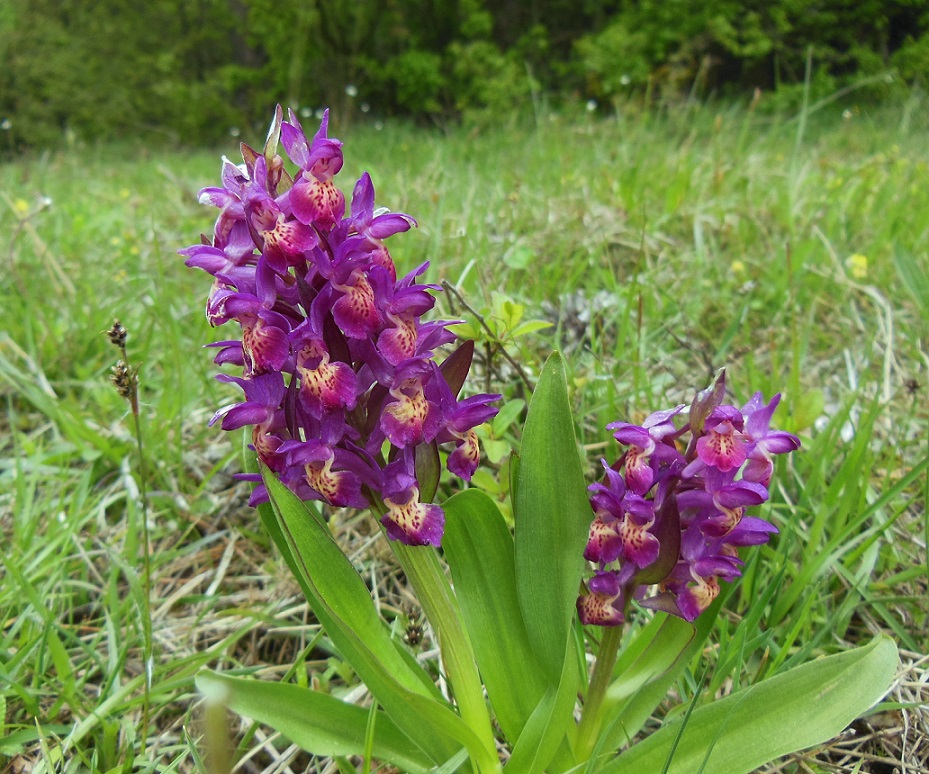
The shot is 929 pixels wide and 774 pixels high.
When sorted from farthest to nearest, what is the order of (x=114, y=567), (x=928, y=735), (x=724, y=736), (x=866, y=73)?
(x=866, y=73) → (x=114, y=567) → (x=928, y=735) → (x=724, y=736)

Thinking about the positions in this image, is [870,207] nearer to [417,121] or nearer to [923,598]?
[923,598]

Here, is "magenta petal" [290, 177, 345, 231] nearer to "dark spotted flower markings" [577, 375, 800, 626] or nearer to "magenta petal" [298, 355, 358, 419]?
"magenta petal" [298, 355, 358, 419]

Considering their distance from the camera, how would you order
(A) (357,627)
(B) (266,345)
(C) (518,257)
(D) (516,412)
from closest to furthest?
(B) (266,345) → (A) (357,627) → (D) (516,412) → (C) (518,257)

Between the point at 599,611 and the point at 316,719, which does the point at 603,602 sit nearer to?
the point at 599,611

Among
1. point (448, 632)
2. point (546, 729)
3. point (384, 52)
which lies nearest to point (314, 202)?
point (448, 632)

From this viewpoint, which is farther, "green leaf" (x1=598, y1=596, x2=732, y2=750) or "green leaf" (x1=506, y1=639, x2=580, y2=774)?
"green leaf" (x1=598, y1=596, x2=732, y2=750)

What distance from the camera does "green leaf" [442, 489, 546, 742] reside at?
1.14 m

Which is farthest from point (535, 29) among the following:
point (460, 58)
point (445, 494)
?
point (445, 494)

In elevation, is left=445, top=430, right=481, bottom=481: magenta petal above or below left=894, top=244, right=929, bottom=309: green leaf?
above

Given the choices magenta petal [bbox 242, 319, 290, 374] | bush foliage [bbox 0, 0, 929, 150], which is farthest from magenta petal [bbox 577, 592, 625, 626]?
bush foliage [bbox 0, 0, 929, 150]

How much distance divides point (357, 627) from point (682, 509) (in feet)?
1.70

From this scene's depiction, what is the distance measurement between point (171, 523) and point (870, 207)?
3.77 m

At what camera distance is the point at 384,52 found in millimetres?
18359

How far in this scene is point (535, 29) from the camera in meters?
16.8
